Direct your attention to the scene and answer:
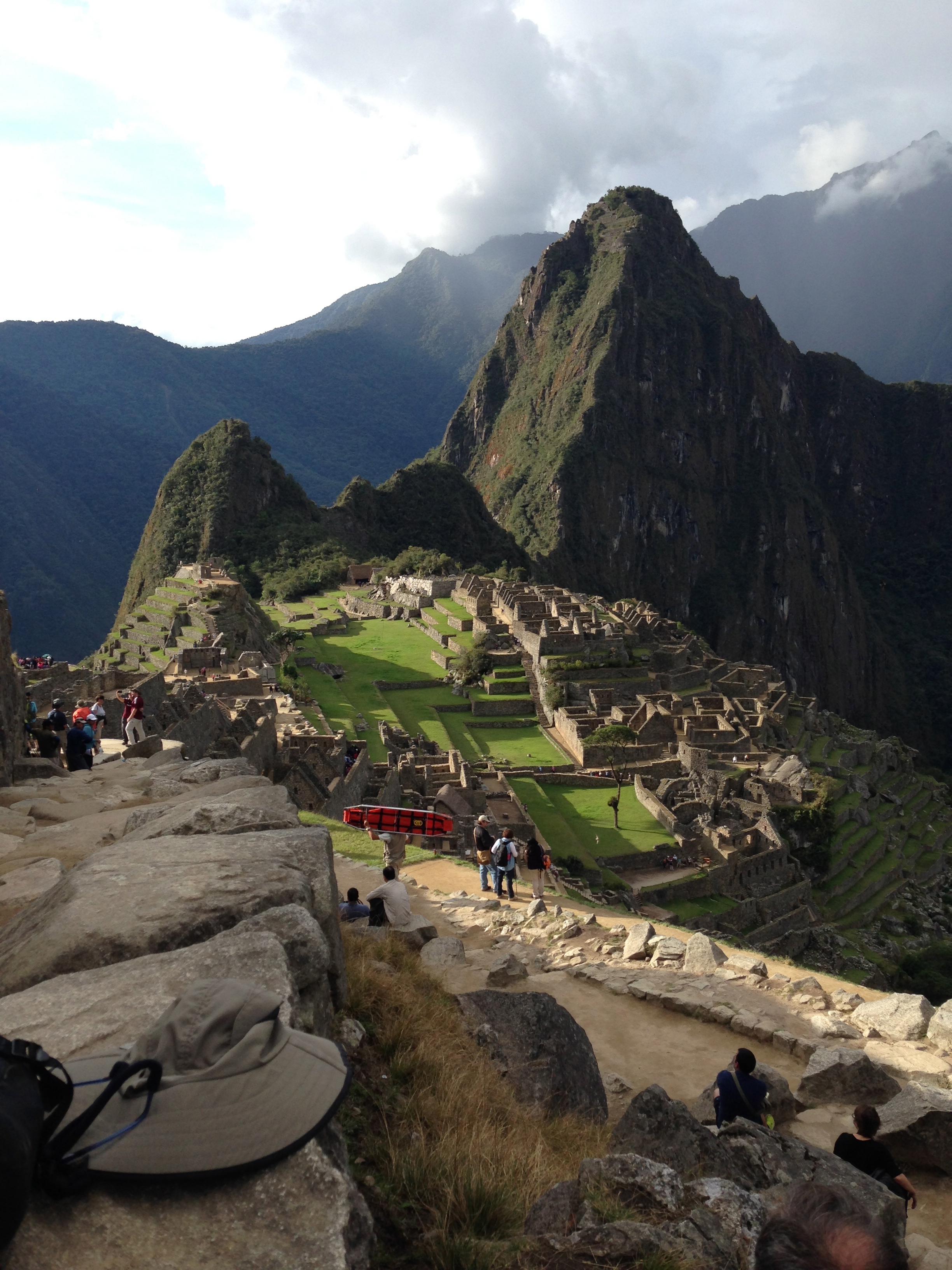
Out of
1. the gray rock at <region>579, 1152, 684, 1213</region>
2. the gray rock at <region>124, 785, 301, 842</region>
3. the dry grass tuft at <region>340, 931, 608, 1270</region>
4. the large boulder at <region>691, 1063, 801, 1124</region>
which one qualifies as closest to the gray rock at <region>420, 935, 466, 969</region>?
the dry grass tuft at <region>340, 931, 608, 1270</region>

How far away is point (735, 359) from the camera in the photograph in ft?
518

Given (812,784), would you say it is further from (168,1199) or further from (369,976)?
(168,1199)

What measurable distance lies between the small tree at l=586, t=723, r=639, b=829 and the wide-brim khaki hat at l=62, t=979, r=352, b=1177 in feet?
97.5

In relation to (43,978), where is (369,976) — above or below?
below

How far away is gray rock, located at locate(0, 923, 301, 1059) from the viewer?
312 cm

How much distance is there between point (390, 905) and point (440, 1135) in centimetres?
489

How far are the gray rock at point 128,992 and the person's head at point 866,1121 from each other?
10.1 ft

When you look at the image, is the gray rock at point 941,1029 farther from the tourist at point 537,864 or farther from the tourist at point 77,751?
the tourist at point 77,751

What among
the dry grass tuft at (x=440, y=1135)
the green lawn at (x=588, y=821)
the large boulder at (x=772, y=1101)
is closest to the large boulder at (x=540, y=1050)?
the dry grass tuft at (x=440, y=1135)

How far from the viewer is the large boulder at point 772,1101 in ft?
18.4

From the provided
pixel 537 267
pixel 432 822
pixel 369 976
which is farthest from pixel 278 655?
pixel 537 267

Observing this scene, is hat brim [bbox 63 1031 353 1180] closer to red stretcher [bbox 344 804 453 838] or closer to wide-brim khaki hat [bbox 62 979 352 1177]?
wide-brim khaki hat [bbox 62 979 352 1177]

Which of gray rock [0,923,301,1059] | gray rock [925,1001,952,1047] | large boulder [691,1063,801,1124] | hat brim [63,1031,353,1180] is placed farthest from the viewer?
gray rock [925,1001,952,1047]

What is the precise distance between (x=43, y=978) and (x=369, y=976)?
214 cm
